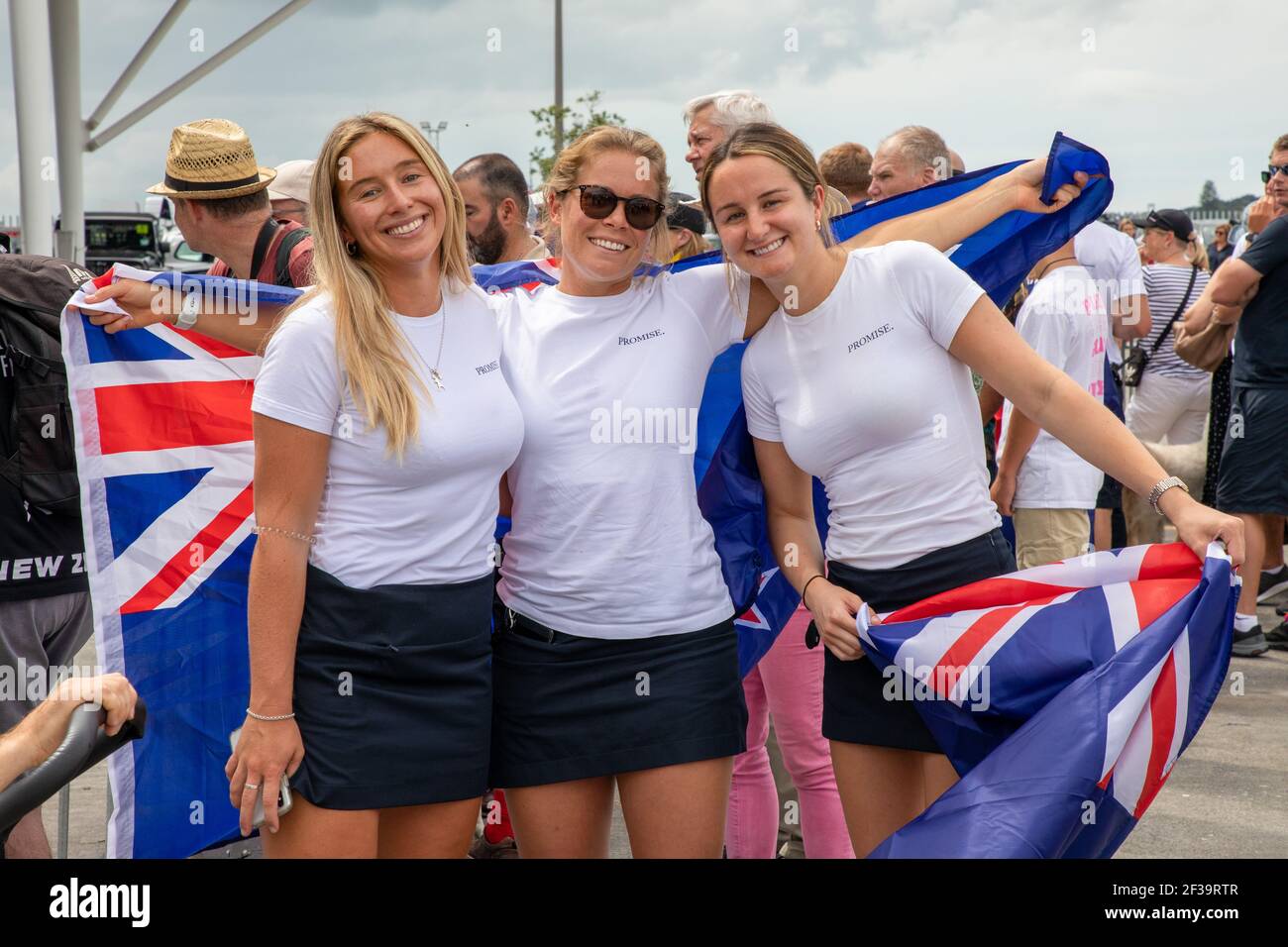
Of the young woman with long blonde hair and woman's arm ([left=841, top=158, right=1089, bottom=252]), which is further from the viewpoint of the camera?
woman's arm ([left=841, top=158, right=1089, bottom=252])

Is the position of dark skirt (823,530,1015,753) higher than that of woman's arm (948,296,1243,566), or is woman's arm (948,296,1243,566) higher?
woman's arm (948,296,1243,566)

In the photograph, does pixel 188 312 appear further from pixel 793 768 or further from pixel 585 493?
pixel 793 768

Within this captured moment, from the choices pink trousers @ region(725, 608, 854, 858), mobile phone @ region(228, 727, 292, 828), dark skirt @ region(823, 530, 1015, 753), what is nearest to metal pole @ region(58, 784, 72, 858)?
mobile phone @ region(228, 727, 292, 828)

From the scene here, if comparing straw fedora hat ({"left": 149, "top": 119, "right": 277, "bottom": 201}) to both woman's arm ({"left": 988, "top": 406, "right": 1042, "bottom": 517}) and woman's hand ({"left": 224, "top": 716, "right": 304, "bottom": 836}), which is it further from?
woman's arm ({"left": 988, "top": 406, "right": 1042, "bottom": 517})

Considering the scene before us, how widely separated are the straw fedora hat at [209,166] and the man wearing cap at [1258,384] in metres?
4.88

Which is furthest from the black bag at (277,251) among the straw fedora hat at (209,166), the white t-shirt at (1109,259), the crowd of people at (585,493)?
the white t-shirt at (1109,259)

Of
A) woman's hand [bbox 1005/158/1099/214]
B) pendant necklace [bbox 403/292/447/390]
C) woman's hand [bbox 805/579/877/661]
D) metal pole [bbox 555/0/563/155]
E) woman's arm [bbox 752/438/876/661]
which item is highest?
metal pole [bbox 555/0/563/155]

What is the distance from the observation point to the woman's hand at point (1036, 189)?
3.30 meters

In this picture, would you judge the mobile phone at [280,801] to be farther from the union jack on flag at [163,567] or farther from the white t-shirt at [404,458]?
the union jack on flag at [163,567]

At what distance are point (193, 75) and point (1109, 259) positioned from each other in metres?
11.9

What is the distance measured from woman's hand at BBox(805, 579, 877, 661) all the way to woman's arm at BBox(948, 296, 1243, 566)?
549 millimetres

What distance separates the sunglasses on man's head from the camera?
6574mm

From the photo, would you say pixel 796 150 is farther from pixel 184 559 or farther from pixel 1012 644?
pixel 184 559
